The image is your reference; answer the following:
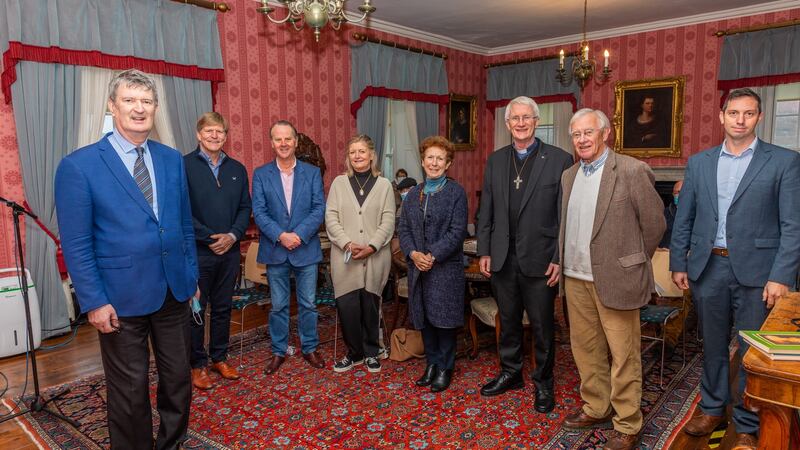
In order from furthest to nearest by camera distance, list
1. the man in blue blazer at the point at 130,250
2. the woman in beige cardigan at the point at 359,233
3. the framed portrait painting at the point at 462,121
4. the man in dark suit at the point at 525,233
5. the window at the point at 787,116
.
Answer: the framed portrait painting at the point at 462,121 < the window at the point at 787,116 < the woman in beige cardigan at the point at 359,233 < the man in dark suit at the point at 525,233 < the man in blue blazer at the point at 130,250

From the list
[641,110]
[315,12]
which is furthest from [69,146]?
[641,110]

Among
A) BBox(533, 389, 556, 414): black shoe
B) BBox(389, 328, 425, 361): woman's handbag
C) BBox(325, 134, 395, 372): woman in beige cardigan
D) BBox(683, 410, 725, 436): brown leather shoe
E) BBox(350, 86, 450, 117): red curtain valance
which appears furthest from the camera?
BBox(350, 86, 450, 117): red curtain valance

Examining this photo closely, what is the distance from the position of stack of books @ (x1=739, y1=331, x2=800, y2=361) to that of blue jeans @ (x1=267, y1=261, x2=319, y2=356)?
8.25ft

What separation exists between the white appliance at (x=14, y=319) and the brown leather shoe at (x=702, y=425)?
14.2 ft

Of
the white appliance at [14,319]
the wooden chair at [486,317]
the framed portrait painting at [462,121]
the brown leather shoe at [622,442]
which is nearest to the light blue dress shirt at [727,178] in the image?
the brown leather shoe at [622,442]

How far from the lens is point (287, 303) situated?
3.52 meters

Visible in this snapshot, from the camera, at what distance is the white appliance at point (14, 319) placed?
3826mm

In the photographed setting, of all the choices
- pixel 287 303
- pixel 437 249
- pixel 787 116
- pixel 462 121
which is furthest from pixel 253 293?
pixel 787 116

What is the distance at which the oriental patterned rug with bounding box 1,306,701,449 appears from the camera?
2.60 metres

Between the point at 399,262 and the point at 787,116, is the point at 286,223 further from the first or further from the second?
the point at 787,116

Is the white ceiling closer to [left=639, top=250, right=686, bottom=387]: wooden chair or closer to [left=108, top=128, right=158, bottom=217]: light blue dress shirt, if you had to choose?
[left=639, top=250, right=686, bottom=387]: wooden chair

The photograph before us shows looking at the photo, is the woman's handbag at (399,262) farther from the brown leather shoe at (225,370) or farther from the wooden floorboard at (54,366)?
the wooden floorboard at (54,366)

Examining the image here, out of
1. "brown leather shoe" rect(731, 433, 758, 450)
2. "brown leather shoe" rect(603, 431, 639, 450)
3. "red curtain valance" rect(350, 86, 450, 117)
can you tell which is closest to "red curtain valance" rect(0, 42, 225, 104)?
"red curtain valance" rect(350, 86, 450, 117)

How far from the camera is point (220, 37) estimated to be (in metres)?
5.15
